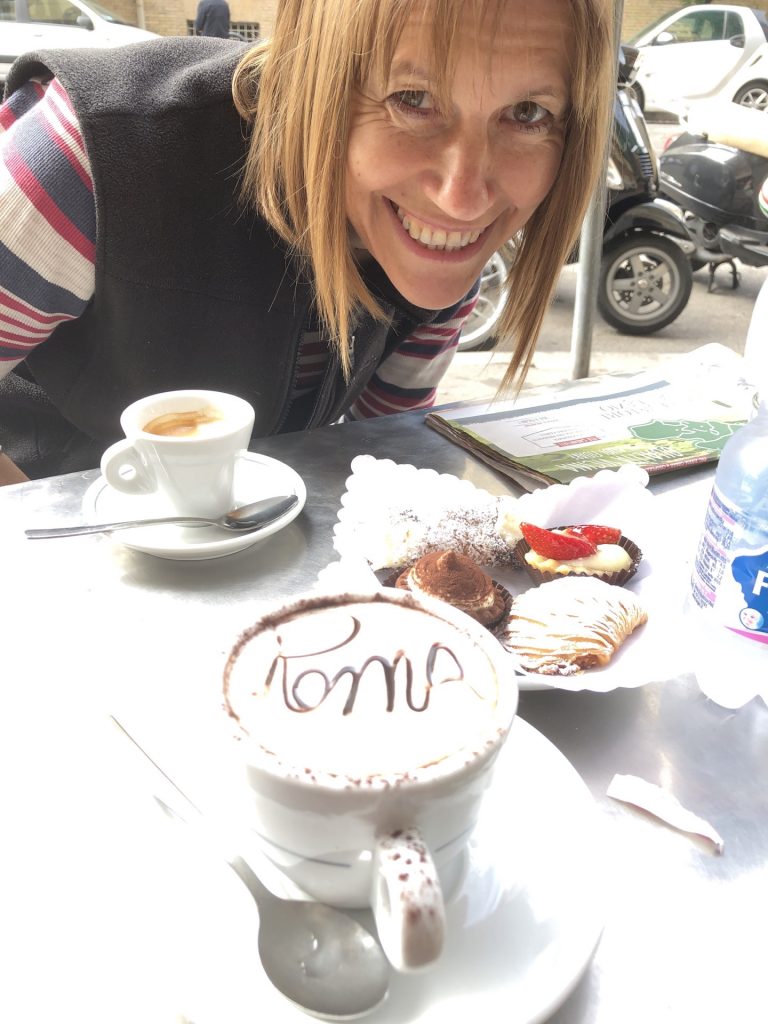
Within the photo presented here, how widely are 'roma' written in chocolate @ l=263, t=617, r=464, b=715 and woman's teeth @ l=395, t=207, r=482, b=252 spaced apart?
680 mm

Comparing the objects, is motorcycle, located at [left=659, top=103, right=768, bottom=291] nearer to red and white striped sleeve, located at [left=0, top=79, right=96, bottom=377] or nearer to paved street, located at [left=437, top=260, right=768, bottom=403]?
paved street, located at [left=437, top=260, right=768, bottom=403]

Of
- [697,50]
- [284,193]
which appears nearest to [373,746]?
[284,193]

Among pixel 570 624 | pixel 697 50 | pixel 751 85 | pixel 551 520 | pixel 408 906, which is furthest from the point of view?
pixel 697 50

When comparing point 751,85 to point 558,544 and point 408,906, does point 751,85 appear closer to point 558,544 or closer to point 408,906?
point 558,544

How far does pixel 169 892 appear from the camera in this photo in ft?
1.42

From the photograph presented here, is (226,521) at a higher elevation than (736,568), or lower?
lower

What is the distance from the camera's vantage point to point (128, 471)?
0.87 metres

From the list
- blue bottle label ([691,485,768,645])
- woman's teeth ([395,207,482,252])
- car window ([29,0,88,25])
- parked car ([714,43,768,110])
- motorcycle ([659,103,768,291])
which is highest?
parked car ([714,43,768,110])

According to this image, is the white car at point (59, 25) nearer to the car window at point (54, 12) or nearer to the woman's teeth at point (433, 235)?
the car window at point (54, 12)

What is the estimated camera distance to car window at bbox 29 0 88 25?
6.39 m

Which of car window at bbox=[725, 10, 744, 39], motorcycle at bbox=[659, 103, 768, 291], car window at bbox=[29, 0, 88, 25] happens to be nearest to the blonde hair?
motorcycle at bbox=[659, 103, 768, 291]

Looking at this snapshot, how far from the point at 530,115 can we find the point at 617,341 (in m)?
3.12

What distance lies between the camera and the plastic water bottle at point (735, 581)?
0.62 metres

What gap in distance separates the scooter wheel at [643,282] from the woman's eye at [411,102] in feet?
10.4
